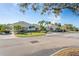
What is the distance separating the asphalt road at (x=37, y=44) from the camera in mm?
2422

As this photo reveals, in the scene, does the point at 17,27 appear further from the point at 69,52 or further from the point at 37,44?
the point at 69,52

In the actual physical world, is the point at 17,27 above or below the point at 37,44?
above

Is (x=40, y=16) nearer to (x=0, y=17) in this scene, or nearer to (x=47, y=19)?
(x=47, y=19)

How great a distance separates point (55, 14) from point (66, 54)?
17.5 inches

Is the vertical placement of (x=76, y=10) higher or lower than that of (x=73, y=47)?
higher

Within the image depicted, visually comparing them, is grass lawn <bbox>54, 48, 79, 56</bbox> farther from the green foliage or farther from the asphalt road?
the green foliage

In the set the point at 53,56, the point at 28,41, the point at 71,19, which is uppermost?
the point at 71,19

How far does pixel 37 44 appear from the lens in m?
2.46

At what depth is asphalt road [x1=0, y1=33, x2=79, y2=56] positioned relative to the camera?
95.3 inches

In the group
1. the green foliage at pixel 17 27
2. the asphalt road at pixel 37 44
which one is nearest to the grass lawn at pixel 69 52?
the asphalt road at pixel 37 44

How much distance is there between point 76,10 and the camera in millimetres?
2439

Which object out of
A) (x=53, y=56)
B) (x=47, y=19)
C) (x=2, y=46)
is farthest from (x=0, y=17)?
(x=53, y=56)

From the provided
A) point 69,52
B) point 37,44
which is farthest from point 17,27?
point 69,52

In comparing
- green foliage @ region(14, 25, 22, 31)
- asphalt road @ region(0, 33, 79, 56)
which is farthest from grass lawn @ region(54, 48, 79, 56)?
green foliage @ region(14, 25, 22, 31)
